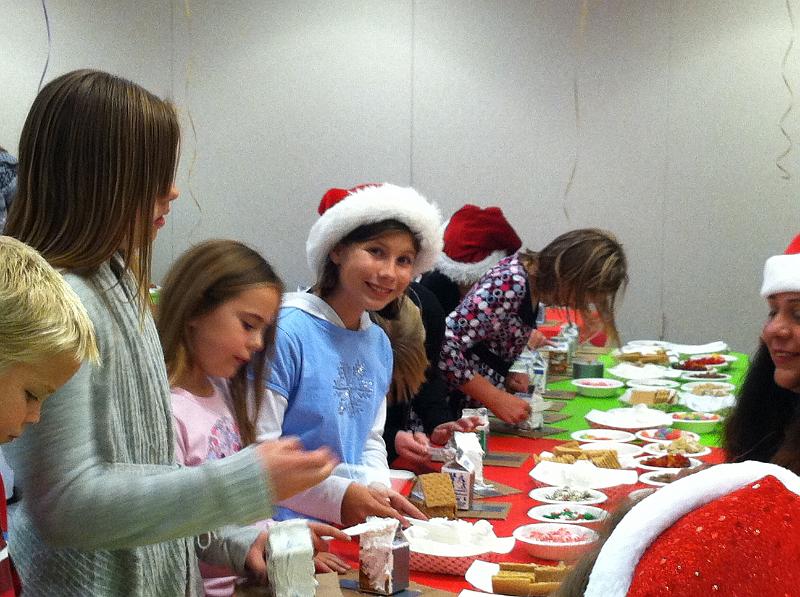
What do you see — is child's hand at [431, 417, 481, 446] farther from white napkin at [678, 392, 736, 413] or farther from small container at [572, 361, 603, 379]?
small container at [572, 361, 603, 379]

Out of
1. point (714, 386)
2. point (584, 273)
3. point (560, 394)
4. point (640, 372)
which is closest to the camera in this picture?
point (584, 273)

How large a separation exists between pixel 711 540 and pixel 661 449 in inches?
97.7

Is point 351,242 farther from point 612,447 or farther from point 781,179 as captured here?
point 781,179

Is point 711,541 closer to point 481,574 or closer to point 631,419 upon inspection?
point 481,574

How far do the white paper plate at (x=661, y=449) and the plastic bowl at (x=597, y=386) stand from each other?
2.96 feet

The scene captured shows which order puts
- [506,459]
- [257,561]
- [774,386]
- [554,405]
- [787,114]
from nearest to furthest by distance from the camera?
[257,561]
[774,386]
[506,459]
[554,405]
[787,114]

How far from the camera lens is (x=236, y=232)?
7105mm

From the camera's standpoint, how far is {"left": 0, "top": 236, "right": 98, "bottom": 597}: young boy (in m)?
1.01

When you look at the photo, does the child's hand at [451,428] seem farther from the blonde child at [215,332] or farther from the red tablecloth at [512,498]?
the blonde child at [215,332]

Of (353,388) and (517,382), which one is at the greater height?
(353,388)

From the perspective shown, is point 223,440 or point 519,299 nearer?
point 223,440

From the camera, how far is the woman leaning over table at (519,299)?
3398 mm

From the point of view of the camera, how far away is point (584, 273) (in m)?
3.39

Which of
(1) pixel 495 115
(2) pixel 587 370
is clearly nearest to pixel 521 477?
(2) pixel 587 370
